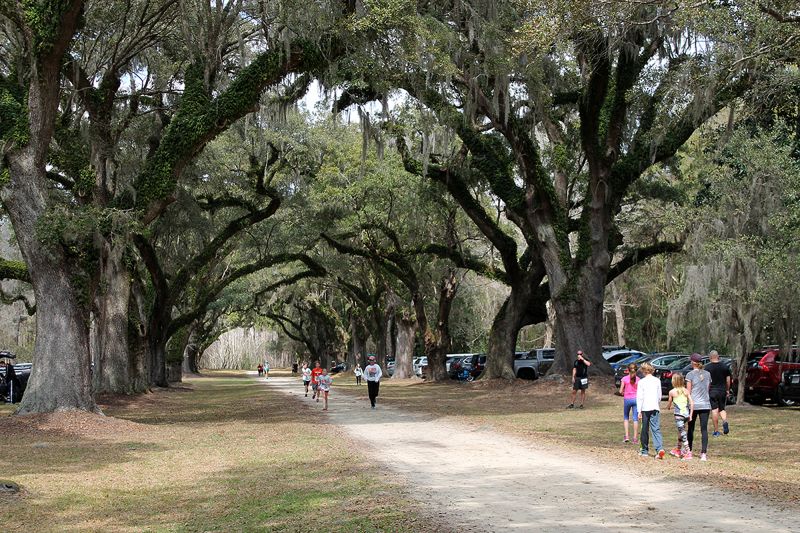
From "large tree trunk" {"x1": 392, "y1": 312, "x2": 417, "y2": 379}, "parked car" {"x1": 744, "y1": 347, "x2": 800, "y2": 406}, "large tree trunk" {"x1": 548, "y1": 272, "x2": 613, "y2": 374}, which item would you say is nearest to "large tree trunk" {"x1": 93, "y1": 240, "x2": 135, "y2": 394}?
"large tree trunk" {"x1": 548, "y1": 272, "x2": 613, "y2": 374}

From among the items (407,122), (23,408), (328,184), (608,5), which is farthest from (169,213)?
(608,5)

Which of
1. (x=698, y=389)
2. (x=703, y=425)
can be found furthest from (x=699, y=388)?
(x=703, y=425)

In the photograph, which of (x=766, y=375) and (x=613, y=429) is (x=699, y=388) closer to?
(x=613, y=429)

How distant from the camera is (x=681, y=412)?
11.7m

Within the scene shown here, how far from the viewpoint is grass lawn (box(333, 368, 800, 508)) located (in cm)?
1015

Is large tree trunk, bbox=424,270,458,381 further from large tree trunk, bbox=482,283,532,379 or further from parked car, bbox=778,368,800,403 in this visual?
parked car, bbox=778,368,800,403

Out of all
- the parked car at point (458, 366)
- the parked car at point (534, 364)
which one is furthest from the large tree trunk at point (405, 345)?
the parked car at point (534, 364)

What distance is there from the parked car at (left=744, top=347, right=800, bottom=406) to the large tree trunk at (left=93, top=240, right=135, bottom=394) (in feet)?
59.4

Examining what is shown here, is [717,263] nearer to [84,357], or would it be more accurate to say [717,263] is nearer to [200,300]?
[84,357]

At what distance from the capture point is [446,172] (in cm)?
2895

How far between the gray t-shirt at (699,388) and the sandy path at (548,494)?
1.31 meters

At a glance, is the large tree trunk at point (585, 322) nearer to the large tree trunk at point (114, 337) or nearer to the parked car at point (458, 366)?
the large tree trunk at point (114, 337)

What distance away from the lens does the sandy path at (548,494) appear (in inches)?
280

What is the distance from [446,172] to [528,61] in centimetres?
903
